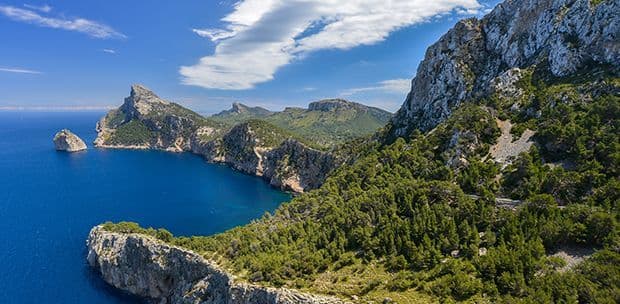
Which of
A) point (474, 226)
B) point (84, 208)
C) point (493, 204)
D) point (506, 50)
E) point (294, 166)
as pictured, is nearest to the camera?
point (474, 226)

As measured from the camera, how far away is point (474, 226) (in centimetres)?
4528

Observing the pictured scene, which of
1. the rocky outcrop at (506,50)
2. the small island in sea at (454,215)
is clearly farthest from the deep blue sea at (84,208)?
the rocky outcrop at (506,50)

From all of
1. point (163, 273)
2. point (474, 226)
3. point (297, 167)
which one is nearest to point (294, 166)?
point (297, 167)

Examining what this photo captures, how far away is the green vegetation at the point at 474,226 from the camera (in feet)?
121

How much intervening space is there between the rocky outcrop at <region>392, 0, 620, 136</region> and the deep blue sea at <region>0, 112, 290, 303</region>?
67.8 meters

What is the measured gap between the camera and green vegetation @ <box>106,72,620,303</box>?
36.9 metres

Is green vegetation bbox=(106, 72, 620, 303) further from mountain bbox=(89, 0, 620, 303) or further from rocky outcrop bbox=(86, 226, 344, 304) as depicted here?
rocky outcrop bbox=(86, 226, 344, 304)

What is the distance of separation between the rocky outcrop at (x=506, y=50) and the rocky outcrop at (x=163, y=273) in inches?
2720

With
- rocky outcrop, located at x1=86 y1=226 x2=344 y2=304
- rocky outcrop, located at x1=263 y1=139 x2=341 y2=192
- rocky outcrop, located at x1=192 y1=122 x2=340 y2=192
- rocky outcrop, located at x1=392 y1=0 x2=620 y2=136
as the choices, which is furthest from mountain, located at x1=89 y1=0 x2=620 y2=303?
rocky outcrop, located at x1=192 y1=122 x2=340 y2=192

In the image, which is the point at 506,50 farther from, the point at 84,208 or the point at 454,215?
the point at 84,208

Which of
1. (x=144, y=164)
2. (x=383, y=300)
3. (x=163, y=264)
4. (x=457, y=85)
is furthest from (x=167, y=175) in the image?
(x=383, y=300)

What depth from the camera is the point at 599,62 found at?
66.0 m

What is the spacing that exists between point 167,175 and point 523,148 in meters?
158

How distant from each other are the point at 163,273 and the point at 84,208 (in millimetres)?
69910
